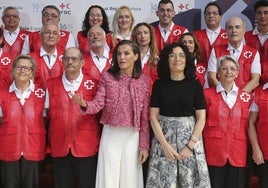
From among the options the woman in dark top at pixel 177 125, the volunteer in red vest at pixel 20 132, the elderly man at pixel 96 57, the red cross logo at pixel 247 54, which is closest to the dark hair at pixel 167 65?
the woman in dark top at pixel 177 125

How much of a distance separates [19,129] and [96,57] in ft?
3.70

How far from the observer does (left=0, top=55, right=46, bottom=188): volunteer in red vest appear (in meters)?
3.82

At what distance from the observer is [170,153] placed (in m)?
3.56

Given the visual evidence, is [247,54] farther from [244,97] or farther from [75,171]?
[75,171]

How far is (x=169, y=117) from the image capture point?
366 cm

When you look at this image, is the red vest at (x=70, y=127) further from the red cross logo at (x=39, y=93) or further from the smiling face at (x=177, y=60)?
the smiling face at (x=177, y=60)

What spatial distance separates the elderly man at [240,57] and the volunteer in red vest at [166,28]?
71cm

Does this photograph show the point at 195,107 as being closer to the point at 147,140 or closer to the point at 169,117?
the point at 169,117

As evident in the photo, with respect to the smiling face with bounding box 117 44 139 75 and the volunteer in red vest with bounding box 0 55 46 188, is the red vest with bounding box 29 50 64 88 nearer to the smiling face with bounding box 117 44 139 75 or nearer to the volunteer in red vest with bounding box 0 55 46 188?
the volunteer in red vest with bounding box 0 55 46 188

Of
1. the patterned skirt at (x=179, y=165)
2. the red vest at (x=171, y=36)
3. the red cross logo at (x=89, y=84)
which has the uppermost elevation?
the red vest at (x=171, y=36)

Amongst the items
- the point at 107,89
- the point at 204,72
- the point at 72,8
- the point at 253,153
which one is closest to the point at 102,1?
the point at 72,8

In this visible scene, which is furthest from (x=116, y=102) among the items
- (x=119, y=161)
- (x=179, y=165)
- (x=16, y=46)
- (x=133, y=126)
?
(x=16, y=46)

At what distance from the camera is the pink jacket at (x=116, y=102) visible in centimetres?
372

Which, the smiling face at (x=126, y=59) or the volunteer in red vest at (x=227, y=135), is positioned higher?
the smiling face at (x=126, y=59)
